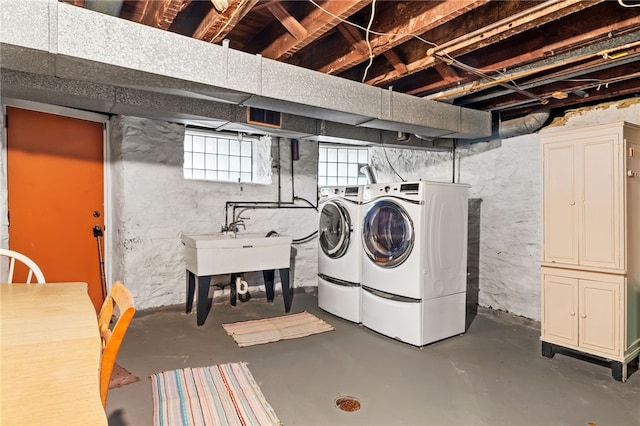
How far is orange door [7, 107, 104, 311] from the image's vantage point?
3154 millimetres

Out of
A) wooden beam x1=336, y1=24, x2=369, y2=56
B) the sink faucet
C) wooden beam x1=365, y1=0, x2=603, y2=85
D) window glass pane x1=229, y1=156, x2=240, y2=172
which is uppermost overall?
wooden beam x1=336, y1=24, x2=369, y2=56

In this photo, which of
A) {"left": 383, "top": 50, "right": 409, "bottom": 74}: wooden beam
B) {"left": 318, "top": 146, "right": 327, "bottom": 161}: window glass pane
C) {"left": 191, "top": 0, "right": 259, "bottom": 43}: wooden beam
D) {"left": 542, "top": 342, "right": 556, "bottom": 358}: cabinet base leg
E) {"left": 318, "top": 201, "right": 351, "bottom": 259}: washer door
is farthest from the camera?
{"left": 318, "top": 146, "right": 327, "bottom": 161}: window glass pane

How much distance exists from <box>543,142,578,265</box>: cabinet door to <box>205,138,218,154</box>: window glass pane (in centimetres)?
354

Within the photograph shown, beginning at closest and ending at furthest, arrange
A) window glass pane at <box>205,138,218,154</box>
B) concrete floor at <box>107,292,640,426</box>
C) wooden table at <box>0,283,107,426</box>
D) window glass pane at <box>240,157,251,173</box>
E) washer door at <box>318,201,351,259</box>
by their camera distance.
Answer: wooden table at <box>0,283,107,426</box> → concrete floor at <box>107,292,640,426</box> → washer door at <box>318,201,351,259</box> → window glass pane at <box>205,138,218,154</box> → window glass pane at <box>240,157,251,173</box>

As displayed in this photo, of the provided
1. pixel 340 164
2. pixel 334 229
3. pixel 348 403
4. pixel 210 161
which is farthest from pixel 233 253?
pixel 340 164

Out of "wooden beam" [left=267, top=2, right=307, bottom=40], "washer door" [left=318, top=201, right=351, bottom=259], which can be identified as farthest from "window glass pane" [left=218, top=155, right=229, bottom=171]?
"wooden beam" [left=267, top=2, right=307, bottom=40]

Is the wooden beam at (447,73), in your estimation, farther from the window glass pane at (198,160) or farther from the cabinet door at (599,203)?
the window glass pane at (198,160)

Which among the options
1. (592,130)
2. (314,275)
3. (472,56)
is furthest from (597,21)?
(314,275)

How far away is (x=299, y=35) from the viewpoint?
2.12 metres

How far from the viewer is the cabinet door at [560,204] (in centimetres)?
278

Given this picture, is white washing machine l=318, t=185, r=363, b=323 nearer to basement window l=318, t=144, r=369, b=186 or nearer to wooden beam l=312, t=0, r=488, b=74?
basement window l=318, t=144, r=369, b=186

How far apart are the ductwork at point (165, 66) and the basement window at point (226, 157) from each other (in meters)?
2.11

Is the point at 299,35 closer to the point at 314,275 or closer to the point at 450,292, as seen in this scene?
the point at 450,292

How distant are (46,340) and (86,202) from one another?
300 centimetres
